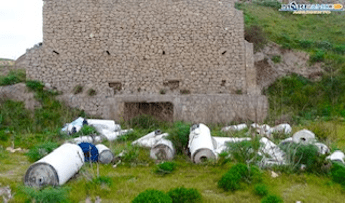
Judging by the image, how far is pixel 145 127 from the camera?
37.2 feet

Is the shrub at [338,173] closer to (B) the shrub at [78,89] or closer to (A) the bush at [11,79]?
(B) the shrub at [78,89]

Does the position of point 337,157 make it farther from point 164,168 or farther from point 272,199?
point 164,168

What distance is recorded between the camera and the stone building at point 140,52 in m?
12.2

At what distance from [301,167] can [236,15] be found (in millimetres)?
8005

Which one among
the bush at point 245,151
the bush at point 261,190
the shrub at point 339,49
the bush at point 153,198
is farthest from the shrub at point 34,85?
the shrub at point 339,49

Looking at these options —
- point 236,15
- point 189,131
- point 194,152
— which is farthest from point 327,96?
point 194,152

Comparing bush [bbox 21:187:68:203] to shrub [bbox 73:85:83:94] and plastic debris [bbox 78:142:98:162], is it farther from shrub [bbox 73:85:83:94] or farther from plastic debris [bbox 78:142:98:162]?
shrub [bbox 73:85:83:94]

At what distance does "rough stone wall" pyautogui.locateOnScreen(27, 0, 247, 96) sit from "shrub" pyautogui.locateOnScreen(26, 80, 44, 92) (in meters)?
0.29

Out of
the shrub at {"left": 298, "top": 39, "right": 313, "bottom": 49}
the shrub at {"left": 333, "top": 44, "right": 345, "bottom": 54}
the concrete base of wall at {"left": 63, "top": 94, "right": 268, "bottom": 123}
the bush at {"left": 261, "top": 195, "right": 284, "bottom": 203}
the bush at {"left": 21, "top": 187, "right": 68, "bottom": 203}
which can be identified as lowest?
the bush at {"left": 261, "top": 195, "right": 284, "bottom": 203}

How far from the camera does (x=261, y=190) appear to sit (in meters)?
4.74

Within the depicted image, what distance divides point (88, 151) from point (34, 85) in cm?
688

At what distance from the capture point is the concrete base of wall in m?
11.8

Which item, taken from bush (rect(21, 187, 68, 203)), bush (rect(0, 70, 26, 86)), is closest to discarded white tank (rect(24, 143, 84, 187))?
bush (rect(21, 187, 68, 203))

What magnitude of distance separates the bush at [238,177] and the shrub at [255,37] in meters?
12.9
